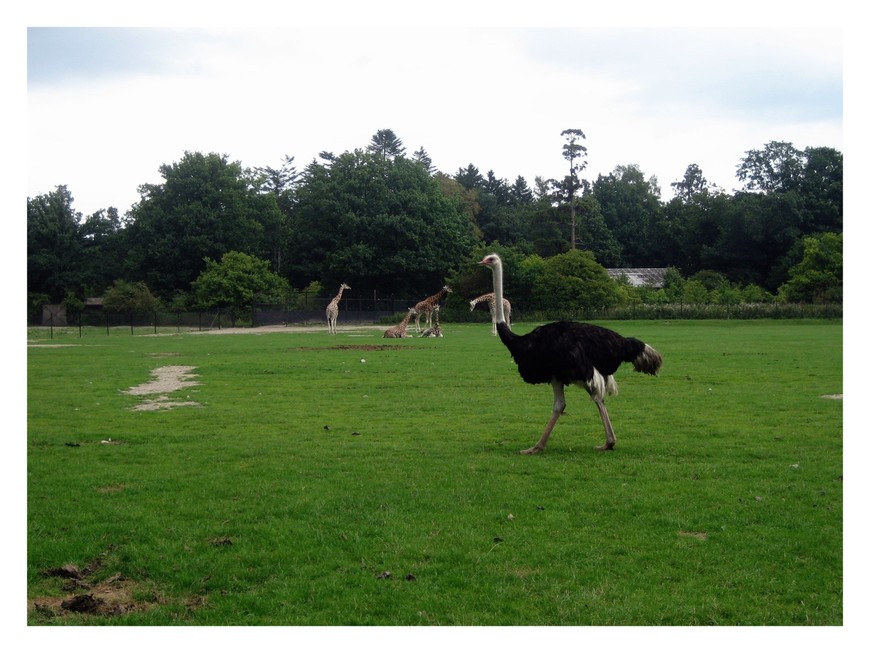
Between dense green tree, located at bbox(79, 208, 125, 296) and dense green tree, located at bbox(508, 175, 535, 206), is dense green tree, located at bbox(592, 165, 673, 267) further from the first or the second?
dense green tree, located at bbox(79, 208, 125, 296)

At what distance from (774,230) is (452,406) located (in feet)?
233

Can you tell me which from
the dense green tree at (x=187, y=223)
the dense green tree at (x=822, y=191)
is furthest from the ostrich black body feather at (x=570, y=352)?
the dense green tree at (x=822, y=191)

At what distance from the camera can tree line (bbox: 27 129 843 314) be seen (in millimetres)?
67938

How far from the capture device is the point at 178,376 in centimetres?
2067

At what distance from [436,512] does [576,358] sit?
3.05m

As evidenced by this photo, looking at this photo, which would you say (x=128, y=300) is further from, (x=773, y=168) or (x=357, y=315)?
(x=773, y=168)

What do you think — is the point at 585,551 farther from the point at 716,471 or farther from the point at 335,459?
the point at 335,459

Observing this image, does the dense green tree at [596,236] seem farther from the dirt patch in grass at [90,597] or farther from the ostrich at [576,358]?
the dirt patch in grass at [90,597]

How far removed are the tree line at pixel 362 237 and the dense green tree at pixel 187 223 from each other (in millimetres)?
120

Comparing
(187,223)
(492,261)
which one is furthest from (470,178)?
(492,261)

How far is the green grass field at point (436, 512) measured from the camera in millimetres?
5586

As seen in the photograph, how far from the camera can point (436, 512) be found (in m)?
7.63

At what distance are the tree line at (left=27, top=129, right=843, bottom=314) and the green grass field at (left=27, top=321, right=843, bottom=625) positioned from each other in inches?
2046

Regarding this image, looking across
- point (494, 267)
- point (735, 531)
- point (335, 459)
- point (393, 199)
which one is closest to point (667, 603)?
point (735, 531)
